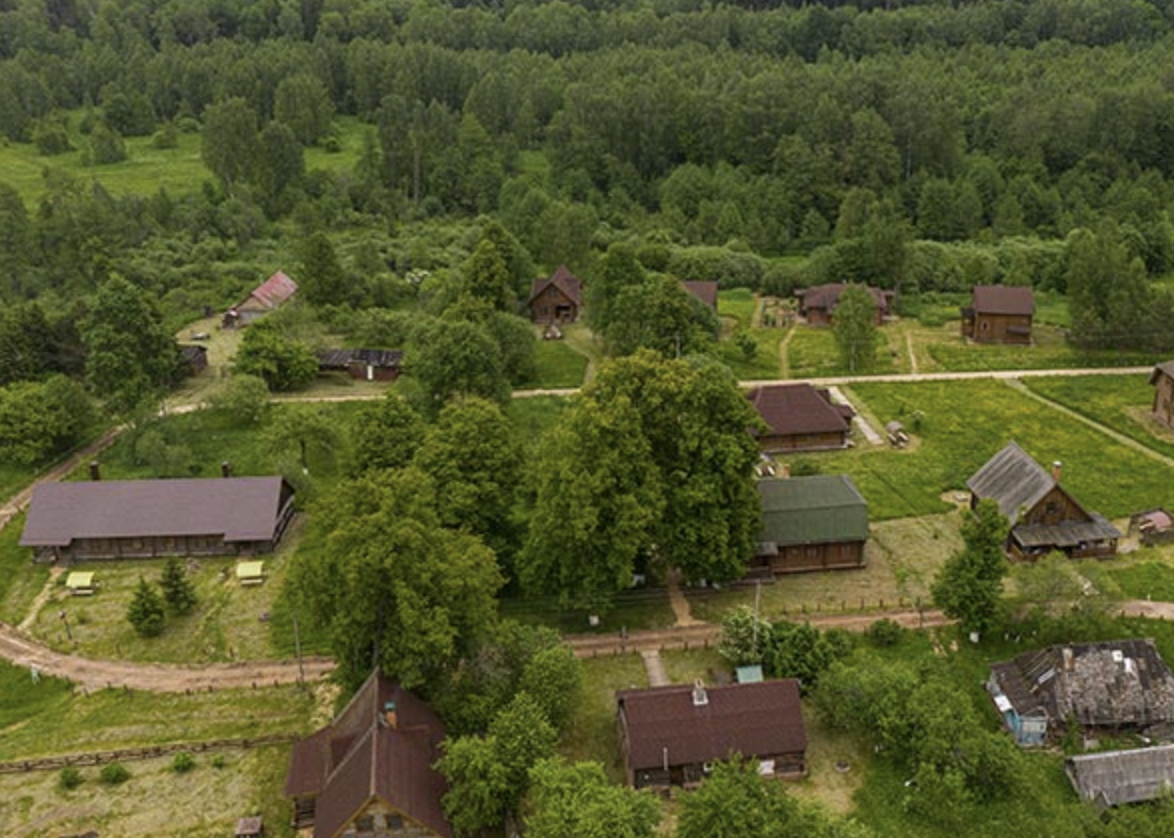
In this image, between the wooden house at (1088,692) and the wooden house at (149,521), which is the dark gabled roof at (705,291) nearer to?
the wooden house at (149,521)

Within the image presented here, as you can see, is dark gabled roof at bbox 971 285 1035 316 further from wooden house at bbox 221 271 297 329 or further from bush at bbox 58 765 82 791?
bush at bbox 58 765 82 791

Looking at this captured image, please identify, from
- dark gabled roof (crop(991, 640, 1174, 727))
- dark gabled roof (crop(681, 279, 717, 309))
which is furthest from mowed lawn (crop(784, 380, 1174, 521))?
dark gabled roof (crop(681, 279, 717, 309))

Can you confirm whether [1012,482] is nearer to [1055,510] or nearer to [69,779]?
[1055,510]

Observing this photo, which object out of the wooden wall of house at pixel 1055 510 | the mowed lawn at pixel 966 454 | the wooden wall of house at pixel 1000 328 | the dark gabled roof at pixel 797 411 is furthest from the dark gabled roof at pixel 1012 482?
the wooden wall of house at pixel 1000 328

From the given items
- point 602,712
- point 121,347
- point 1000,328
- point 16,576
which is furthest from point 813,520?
point 121,347

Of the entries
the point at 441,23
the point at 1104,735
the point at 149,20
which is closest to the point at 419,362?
the point at 1104,735
